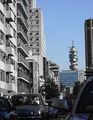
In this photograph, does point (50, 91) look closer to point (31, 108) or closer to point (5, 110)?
point (31, 108)

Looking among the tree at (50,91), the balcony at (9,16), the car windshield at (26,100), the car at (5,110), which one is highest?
the balcony at (9,16)

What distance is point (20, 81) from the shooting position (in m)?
110

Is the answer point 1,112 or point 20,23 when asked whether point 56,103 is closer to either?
point 1,112

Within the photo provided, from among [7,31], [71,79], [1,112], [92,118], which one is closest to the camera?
[92,118]

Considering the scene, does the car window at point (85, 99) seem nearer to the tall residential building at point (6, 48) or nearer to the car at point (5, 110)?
the car at point (5, 110)

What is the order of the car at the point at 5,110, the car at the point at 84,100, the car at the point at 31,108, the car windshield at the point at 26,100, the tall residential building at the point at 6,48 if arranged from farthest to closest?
the tall residential building at the point at 6,48, the car windshield at the point at 26,100, the car at the point at 31,108, the car at the point at 5,110, the car at the point at 84,100

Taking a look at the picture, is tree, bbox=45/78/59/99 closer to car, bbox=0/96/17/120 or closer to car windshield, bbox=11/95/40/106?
car windshield, bbox=11/95/40/106

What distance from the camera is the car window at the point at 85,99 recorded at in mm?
7016

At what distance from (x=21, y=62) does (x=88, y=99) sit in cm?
10000

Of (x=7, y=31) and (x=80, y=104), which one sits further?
(x=7, y=31)

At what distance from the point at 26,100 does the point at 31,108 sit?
913mm

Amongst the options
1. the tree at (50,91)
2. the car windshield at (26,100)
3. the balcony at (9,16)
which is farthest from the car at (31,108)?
the tree at (50,91)

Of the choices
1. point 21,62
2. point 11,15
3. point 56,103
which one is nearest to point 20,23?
point 21,62

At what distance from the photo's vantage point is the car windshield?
2421 cm
